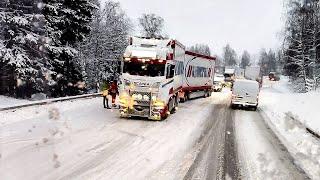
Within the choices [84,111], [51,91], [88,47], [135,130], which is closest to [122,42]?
[88,47]

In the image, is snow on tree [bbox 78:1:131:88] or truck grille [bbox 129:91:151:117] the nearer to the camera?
truck grille [bbox 129:91:151:117]

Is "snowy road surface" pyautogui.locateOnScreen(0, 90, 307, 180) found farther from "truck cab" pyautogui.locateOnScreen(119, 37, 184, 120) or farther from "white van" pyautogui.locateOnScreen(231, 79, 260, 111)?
"white van" pyautogui.locateOnScreen(231, 79, 260, 111)

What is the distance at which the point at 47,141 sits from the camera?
14.5 metres

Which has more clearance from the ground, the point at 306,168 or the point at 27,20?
the point at 27,20

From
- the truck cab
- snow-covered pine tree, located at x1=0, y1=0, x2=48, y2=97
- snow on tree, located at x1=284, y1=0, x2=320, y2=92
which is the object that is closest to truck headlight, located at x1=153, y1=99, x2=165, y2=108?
the truck cab

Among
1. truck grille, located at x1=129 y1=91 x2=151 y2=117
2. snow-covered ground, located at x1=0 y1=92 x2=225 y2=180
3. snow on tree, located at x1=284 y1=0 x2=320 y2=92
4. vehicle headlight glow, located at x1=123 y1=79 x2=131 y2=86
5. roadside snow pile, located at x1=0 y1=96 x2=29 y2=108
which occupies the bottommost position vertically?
roadside snow pile, located at x1=0 y1=96 x2=29 y2=108

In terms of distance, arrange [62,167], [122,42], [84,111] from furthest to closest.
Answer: [122,42] < [84,111] < [62,167]

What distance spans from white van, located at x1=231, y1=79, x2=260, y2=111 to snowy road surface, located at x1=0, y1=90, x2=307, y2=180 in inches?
372

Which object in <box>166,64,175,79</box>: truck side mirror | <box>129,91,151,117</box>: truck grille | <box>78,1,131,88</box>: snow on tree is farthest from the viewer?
<box>78,1,131,88</box>: snow on tree

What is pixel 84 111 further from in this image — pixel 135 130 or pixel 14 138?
pixel 14 138

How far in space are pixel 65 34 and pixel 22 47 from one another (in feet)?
21.3

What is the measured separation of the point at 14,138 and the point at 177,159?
549 cm

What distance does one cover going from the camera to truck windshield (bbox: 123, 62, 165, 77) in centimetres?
2191

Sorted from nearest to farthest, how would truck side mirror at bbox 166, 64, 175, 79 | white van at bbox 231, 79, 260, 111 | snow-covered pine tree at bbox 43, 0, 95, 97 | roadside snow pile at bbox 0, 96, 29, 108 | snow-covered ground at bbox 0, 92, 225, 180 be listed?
snow-covered ground at bbox 0, 92, 225, 180 → truck side mirror at bbox 166, 64, 175, 79 → roadside snow pile at bbox 0, 96, 29, 108 → white van at bbox 231, 79, 260, 111 → snow-covered pine tree at bbox 43, 0, 95, 97
